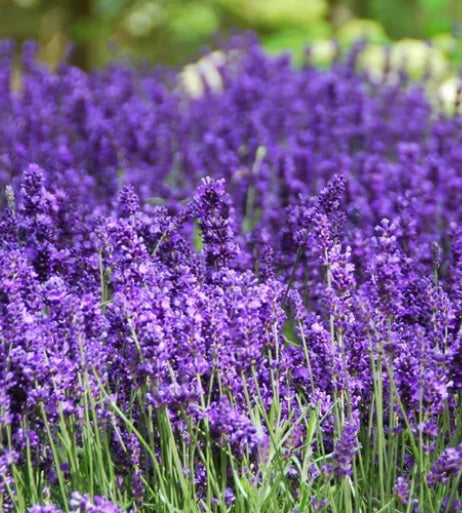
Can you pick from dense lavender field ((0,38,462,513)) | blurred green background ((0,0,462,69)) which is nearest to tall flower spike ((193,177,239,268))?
dense lavender field ((0,38,462,513))

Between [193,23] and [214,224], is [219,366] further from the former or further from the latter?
[193,23]

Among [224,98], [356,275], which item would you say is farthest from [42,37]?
[356,275]

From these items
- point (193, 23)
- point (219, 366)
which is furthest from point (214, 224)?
point (193, 23)

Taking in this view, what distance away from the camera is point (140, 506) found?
8.08 ft

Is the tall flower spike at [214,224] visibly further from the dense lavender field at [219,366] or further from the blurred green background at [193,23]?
the blurred green background at [193,23]

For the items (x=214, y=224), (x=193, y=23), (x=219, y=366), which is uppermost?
(x=193, y=23)

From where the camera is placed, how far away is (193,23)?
1139 cm

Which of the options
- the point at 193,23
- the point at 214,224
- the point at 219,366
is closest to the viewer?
the point at 219,366

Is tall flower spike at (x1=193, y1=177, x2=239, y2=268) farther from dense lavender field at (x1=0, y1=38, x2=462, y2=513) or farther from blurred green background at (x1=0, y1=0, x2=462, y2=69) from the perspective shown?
blurred green background at (x1=0, y1=0, x2=462, y2=69)

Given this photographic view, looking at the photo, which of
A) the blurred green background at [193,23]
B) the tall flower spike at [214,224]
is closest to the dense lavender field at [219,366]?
the tall flower spike at [214,224]

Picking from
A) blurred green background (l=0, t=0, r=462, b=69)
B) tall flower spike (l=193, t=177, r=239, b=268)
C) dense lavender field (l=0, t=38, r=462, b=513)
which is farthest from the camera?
blurred green background (l=0, t=0, r=462, b=69)

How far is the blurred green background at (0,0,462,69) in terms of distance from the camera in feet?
33.0

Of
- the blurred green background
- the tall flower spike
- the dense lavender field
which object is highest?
the blurred green background

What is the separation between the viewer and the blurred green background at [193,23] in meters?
10.0
